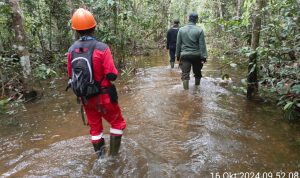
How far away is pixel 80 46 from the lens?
13.0 ft

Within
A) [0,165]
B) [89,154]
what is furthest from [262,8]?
[0,165]

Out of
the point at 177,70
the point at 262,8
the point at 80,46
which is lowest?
the point at 177,70

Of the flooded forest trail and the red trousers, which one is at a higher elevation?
the red trousers

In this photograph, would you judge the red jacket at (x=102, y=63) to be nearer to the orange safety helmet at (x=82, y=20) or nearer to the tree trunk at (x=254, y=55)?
the orange safety helmet at (x=82, y=20)

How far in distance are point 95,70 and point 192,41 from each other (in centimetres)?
429

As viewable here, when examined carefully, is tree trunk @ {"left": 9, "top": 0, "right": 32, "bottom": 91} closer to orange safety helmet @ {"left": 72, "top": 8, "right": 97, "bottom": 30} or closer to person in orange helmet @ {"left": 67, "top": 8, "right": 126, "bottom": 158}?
person in orange helmet @ {"left": 67, "top": 8, "right": 126, "bottom": 158}

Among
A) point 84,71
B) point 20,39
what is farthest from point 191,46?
point 84,71

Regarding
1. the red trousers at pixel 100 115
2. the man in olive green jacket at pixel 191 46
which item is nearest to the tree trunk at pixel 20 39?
the man in olive green jacket at pixel 191 46

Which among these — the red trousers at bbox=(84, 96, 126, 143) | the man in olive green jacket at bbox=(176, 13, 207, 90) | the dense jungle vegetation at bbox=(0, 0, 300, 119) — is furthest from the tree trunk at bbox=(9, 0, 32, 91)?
the red trousers at bbox=(84, 96, 126, 143)

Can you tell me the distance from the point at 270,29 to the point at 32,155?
15.5ft

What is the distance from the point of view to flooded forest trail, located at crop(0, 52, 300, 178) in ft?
13.6

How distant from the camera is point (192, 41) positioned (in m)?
7.78

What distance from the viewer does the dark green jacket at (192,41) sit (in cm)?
771

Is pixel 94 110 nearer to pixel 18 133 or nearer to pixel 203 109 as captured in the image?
pixel 18 133
